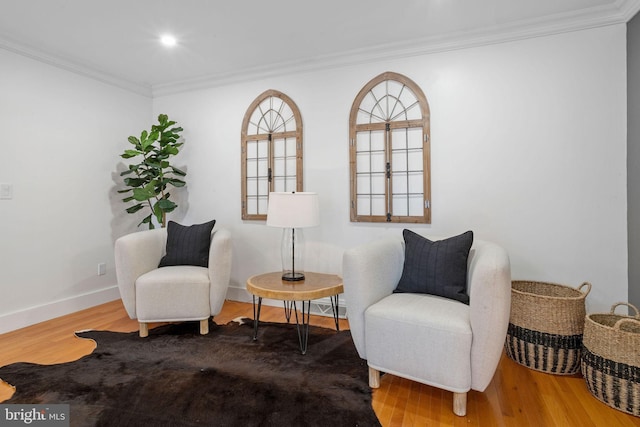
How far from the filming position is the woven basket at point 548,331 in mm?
2057

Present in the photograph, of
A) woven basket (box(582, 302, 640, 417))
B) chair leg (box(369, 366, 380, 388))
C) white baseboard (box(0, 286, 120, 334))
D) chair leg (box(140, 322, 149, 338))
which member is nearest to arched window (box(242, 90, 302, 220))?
chair leg (box(140, 322, 149, 338))

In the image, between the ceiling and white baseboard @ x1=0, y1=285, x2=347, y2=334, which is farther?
white baseboard @ x1=0, y1=285, x2=347, y2=334

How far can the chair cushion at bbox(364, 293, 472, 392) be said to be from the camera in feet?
5.52

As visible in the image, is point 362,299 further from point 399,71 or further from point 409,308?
point 399,71

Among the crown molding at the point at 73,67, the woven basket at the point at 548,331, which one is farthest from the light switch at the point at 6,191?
the woven basket at the point at 548,331

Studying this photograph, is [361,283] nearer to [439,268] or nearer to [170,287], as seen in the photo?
[439,268]

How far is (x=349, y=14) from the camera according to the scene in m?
2.51

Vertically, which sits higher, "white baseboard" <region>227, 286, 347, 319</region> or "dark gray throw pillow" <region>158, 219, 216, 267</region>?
"dark gray throw pillow" <region>158, 219, 216, 267</region>

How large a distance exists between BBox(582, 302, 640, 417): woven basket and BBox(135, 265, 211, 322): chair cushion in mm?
2500

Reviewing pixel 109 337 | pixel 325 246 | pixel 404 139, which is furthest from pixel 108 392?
pixel 404 139

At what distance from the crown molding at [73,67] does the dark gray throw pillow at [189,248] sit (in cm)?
189

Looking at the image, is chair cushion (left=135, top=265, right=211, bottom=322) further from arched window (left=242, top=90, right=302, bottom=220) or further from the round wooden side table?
arched window (left=242, top=90, right=302, bottom=220)

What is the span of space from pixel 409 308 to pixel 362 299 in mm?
260

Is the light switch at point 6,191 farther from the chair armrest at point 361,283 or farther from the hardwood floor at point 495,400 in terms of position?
the chair armrest at point 361,283
